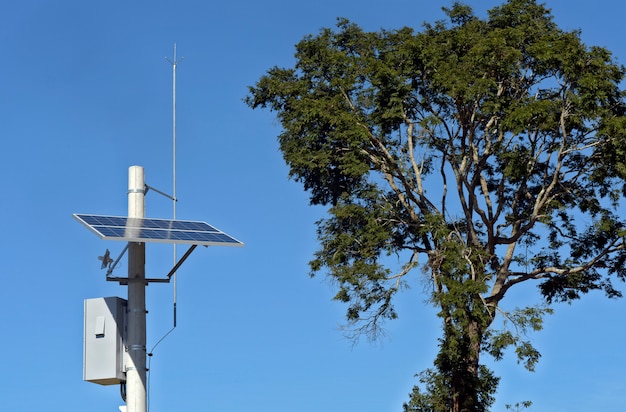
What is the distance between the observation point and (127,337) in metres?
13.5

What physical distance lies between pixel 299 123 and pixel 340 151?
3.74 feet

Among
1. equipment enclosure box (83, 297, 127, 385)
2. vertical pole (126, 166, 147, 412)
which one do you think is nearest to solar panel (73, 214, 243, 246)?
vertical pole (126, 166, 147, 412)

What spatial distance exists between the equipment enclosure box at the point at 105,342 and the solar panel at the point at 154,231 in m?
0.85

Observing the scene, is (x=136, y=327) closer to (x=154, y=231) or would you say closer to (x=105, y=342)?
(x=105, y=342)

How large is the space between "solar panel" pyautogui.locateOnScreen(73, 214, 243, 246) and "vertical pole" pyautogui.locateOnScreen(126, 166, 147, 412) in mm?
214

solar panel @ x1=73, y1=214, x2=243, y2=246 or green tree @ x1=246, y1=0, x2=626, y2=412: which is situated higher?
green tree @ x1=246, y1=0, x2=626, y2=412

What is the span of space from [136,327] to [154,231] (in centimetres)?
117

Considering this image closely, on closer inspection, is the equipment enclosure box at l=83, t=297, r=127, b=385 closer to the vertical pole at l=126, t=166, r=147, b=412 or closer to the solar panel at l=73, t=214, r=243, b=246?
the vertical pole at l=126, t=166, r=147, b=412

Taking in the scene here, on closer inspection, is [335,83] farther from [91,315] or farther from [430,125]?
[91,315]

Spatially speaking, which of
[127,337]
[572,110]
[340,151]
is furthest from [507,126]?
[127,337]

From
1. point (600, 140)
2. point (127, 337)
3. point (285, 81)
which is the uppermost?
point (285, 81)

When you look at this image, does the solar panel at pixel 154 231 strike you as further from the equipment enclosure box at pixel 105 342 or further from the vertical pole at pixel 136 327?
the equipment enclosure box at pixel 105 342

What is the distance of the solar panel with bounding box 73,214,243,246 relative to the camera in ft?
43.3

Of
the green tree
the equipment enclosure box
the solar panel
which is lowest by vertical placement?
the equipment enclosure box
